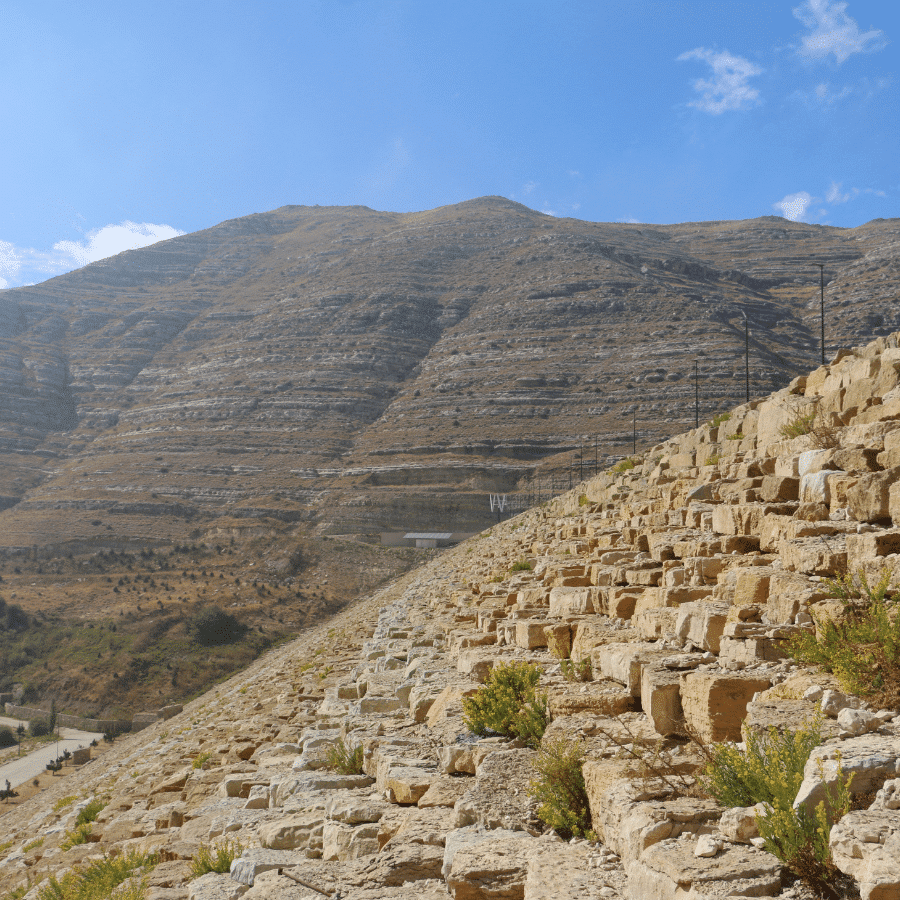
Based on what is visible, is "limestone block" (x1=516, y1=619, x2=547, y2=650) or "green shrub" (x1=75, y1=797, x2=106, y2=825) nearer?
"limestone block" (x1=516, y1=619, x2=547, y2=650)

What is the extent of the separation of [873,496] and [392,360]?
317ft

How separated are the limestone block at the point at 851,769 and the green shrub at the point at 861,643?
668mm

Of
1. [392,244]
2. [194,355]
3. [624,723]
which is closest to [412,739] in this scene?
[624,723]

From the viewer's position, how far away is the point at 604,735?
454 centimetres

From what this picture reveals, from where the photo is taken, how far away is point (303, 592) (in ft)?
164

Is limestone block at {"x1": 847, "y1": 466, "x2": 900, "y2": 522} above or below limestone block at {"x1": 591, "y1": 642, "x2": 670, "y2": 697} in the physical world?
above

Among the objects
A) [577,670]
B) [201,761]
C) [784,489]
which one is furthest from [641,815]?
[201,761]

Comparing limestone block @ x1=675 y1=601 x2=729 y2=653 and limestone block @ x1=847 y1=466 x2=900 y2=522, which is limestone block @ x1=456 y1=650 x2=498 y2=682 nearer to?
limestone block @ x1=675 y1=601 x2=729 y2=653

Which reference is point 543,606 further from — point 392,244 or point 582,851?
point 392,244

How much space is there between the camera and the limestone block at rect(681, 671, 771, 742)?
405 centimetres

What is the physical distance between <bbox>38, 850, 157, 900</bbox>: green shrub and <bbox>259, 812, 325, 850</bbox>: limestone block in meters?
0.84

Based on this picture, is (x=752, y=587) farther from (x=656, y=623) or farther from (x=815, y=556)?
(x=656, y=623)

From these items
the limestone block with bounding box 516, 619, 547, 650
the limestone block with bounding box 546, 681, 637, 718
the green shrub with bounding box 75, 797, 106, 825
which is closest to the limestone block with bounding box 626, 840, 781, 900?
the limestone block with bounding box 546, 681, 637, 718

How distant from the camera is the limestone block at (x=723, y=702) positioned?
405 centimetres
